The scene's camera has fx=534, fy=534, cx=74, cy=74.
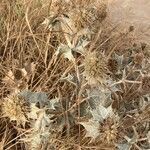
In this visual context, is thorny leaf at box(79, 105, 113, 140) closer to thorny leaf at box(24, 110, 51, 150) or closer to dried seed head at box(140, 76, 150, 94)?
thorny leaf at box(24, 110, 51, 150)

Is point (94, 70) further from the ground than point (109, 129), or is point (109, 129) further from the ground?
point (94, 70)

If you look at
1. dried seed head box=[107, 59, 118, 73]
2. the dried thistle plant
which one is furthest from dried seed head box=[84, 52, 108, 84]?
dried seed head box=[107, 59, 118, 73]

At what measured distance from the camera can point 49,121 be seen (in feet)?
4.67

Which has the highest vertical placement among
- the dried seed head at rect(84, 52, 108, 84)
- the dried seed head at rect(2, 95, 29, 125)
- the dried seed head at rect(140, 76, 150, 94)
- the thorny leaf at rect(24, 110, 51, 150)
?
the dried seed head at rect(84, 52, 108, 84)

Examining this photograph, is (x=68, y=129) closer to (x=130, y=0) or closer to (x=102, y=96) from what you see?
(x=102, y=96)

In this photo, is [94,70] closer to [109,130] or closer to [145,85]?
[109,130]

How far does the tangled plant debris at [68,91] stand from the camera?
4.72 feet

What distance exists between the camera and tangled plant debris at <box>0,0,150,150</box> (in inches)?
56.6

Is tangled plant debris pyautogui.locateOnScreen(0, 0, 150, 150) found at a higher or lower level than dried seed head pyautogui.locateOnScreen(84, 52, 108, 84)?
lower

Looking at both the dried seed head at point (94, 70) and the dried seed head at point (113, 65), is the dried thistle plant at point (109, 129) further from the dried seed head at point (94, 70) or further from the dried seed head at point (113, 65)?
the dried seed head at point (113, 65)

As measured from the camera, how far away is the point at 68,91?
1.68 m

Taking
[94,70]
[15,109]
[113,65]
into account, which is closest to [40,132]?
[15,109]

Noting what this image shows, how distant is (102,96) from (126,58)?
38cm

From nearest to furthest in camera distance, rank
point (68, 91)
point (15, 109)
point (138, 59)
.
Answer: point (15, 109), point (68, 91), point (138, 59)
